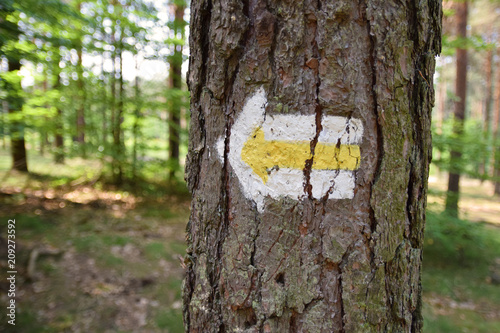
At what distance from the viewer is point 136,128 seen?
681cm

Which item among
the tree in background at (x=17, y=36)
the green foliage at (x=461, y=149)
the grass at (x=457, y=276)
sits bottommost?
the grass at (x=457, y=276)

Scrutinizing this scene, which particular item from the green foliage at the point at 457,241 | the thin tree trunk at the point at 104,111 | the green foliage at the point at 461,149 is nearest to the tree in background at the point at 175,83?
the thin tree trunk at the point at 104,111

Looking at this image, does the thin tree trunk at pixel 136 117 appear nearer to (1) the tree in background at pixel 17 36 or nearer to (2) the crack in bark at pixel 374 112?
(1) the tree in background at pixel 17 36

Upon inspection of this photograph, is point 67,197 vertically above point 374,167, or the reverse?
point 374,167

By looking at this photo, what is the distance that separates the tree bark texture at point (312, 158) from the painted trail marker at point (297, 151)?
0.02 meters

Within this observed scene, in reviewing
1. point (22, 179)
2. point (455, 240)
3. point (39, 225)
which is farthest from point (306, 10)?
point (22, 179)

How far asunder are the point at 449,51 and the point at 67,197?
27.3ft

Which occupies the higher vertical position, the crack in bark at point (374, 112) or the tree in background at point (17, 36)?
the tree in background at point (17, 36)

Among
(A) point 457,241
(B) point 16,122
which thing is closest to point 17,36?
(B) point 16,122

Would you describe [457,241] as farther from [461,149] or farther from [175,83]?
[175,83]

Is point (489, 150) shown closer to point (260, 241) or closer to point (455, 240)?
point (455, 240)

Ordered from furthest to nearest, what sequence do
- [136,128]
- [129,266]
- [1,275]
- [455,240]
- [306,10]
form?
[136,128] < [455,240] < [129,266] < [1,275] < [306,10]

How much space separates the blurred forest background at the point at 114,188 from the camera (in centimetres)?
325

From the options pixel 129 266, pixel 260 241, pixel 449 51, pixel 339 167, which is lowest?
pixel 129 266
